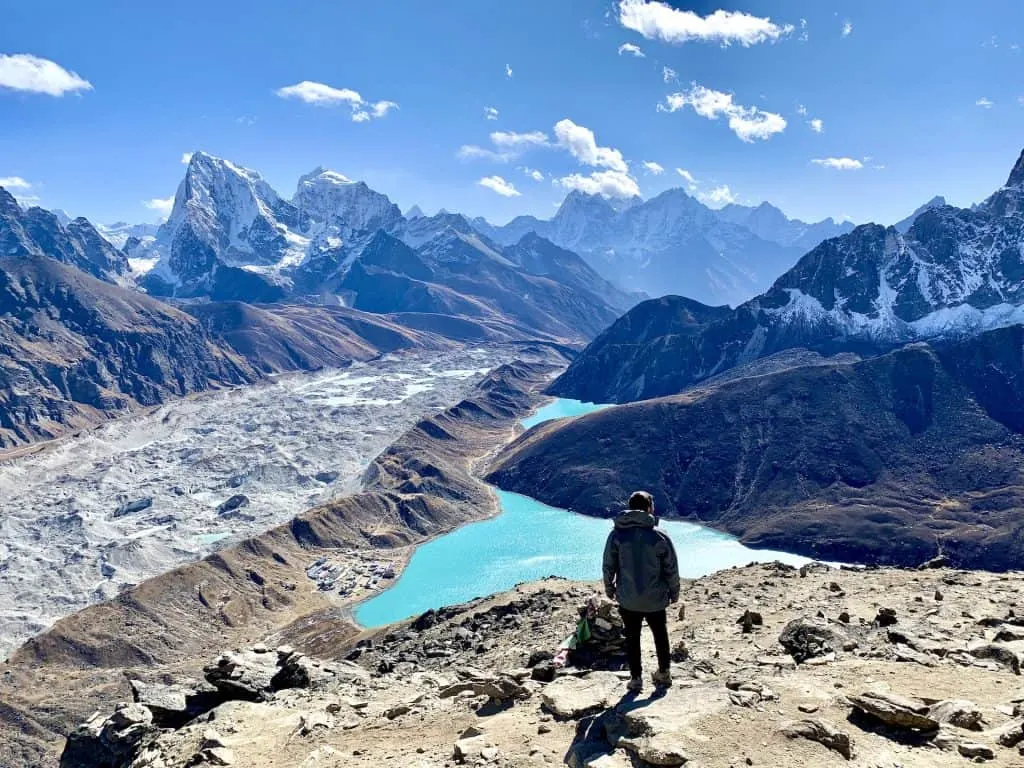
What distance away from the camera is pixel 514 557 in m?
160

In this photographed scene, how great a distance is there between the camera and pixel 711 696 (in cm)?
1502

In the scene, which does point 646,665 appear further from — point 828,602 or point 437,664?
point 437,664

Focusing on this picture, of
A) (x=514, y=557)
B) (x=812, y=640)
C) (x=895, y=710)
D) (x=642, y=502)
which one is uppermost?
(x=642, y=502)

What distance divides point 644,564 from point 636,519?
0.94 meters

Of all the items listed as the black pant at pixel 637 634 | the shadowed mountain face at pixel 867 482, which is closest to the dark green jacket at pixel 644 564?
the black pant at pixel 637 634

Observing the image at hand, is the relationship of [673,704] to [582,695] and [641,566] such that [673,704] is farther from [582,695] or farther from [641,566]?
[641,566]

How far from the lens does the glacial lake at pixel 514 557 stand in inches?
5546

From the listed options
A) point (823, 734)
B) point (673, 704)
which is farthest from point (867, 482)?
point (823, 734)

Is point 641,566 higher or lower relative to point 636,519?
lower

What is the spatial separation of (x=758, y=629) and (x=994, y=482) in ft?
551

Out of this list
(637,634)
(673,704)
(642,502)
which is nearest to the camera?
(673,704)

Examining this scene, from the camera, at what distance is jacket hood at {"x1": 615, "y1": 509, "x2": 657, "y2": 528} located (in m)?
15.2

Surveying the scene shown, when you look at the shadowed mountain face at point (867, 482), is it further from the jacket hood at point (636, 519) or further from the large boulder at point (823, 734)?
the jacket hood at point (636, 519)

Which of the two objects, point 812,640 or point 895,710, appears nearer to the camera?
point 895,710
